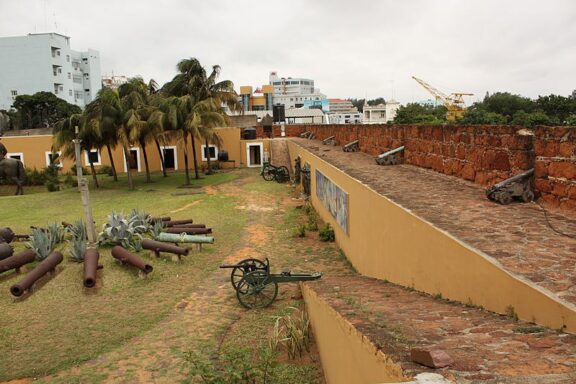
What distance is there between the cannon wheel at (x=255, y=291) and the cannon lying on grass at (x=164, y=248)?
101 inches

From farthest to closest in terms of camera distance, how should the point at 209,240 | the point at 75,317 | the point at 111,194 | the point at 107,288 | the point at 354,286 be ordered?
1. the point at 111,194
2. the point at 209,240
3. the point at 107,288
4. the point at 75,317
5. the point at 354,286

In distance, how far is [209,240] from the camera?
34.1 feet

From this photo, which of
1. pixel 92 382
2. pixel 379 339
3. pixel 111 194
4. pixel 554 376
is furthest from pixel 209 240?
pixel 111 194

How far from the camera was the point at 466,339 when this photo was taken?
2.94 meters

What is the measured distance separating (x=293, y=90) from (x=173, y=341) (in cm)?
11390

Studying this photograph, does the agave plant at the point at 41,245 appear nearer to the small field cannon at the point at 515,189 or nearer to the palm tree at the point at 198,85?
the small field cannon at the point at 515,189

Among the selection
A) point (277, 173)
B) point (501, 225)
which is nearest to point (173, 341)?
point (501, 225)

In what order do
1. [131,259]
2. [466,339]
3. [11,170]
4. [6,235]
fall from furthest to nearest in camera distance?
[11,170]
[6,235]
[131,259]
[466,339]

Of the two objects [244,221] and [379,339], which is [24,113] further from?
[379,339]

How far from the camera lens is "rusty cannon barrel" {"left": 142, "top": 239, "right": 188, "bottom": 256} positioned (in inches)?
373

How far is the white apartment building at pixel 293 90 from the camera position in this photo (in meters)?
104

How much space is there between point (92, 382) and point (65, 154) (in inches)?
708

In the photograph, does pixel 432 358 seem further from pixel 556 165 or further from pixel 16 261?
pixel 16 261

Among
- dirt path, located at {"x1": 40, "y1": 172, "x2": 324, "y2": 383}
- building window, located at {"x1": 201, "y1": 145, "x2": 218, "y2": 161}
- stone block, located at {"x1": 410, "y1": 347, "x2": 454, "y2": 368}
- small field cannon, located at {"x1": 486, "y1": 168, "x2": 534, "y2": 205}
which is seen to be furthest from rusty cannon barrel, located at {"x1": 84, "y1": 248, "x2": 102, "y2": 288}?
building window, located at {"x1": 201, "y1": 145, "x2": 218, "y2": 161}
